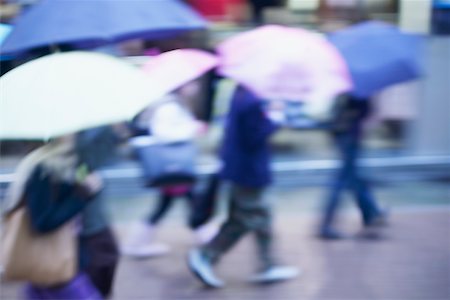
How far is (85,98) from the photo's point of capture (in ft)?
8.07

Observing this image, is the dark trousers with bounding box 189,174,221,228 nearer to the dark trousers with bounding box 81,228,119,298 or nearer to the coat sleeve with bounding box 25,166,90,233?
the dark trousers with bounding box 81,228,119,298

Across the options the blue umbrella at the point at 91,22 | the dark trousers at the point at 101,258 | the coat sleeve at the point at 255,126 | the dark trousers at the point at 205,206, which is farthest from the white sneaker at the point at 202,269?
the blue umbrella at the point at 91,22

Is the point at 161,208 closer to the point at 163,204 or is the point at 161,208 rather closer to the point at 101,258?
the point at 163,204

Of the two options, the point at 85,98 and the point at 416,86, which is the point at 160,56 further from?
the point at 416,86

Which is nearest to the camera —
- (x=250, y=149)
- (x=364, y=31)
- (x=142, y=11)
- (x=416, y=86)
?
(x=142, y=11)

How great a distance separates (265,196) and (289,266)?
763mm

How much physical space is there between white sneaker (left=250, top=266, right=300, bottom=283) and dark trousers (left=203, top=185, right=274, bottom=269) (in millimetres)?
189

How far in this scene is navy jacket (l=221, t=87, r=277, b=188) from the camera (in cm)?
372

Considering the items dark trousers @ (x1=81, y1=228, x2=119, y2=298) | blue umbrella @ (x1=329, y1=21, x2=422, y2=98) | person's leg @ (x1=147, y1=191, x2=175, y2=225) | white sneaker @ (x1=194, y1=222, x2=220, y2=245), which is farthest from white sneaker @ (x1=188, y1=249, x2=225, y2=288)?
blue umbrella @ (x1=329, y1=21, x2=422, y2=98)

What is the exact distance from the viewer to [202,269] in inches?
163

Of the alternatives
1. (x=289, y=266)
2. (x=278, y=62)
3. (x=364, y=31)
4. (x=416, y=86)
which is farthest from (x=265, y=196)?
(x=416, y=86)

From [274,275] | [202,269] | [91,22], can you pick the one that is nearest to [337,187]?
[274,275]

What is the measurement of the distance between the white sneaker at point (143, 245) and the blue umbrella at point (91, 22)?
72.0 inches

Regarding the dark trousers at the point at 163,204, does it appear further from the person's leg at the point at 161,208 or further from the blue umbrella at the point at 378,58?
the blue umbrella at the point at 378,58
